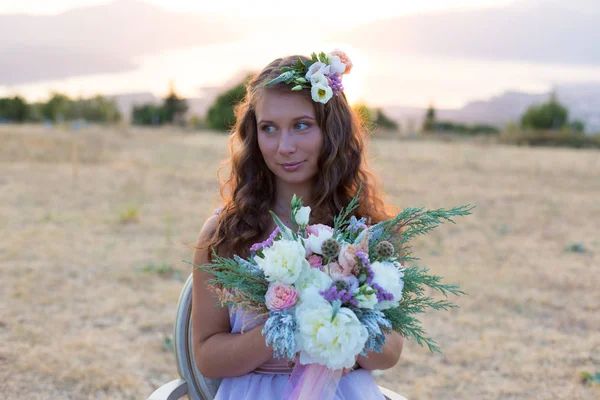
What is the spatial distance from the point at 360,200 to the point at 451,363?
2.88 meters

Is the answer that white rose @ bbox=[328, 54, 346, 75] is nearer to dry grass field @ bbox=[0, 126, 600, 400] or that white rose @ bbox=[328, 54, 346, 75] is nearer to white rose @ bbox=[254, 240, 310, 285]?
white rose @ bbox=[254, 240, 310, 285]

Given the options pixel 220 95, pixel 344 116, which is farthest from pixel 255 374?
pixel 220 95

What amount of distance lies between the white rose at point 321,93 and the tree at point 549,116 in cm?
5322

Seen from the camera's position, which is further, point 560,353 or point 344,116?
point 560,353

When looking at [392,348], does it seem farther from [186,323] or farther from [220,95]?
[220,95]

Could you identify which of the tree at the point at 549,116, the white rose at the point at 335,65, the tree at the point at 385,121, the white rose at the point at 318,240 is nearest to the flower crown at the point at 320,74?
the white rose at the point at 335,65

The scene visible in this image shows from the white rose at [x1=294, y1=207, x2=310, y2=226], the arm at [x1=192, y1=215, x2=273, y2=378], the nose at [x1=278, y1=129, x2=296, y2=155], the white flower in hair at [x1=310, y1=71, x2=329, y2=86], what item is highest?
the white flower in hair at [x1=310, y1=71, x2=329, y2=86]

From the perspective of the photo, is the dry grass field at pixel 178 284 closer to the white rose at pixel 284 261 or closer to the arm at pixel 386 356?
the arm at pixel 386 356

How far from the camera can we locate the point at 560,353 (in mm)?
4957

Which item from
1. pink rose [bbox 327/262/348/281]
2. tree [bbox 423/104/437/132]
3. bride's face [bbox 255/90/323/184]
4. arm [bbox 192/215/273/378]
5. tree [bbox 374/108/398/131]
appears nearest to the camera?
pink rose [bbox 327/262/348/281]

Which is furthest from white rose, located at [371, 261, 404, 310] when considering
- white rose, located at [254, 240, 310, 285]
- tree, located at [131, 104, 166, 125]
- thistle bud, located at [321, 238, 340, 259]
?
tree, located at [131, 104, 166, 125]

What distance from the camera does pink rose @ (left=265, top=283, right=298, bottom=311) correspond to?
1.58 m

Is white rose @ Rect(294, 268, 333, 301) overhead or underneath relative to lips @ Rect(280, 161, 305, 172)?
underneath

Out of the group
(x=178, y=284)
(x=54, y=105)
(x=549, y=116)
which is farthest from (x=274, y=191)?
(x=54, y=105)
